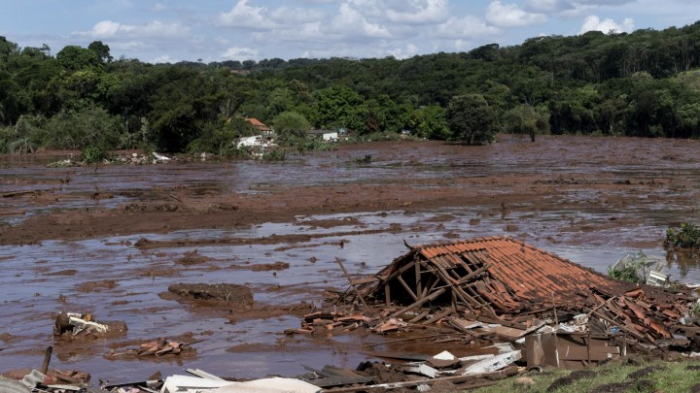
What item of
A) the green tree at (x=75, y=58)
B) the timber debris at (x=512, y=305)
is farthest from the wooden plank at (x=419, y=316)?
the green tree at (x=75, y=58)

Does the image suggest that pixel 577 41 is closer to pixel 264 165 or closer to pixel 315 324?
pixel 264 165

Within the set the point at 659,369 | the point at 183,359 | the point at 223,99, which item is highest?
the point at 223,99

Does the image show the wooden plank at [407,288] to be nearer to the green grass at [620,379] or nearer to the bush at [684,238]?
the green grass at [620,379]

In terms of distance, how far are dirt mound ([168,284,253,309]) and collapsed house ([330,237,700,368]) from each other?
92.5 inches

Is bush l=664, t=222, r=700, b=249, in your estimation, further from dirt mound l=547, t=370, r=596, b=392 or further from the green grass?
dirt mound l=547, t=370, r=596, b=392

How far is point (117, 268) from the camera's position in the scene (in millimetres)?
21594

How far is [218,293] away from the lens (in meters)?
17.9

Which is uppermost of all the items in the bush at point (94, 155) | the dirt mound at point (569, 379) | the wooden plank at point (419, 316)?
the bush at point (94, 155)

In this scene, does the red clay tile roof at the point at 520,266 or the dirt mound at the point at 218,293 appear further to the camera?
the dirt mound at the point at 218,293

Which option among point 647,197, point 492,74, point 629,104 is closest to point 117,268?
point 647,197

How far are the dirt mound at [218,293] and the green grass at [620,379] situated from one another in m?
8.00

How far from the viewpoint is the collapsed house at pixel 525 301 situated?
41.7ft

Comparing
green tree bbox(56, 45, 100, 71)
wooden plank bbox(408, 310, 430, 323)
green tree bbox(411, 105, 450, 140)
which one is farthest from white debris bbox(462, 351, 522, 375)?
green tree bbox(56, 45, 100, 71)

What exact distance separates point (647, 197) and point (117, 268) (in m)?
23.7
